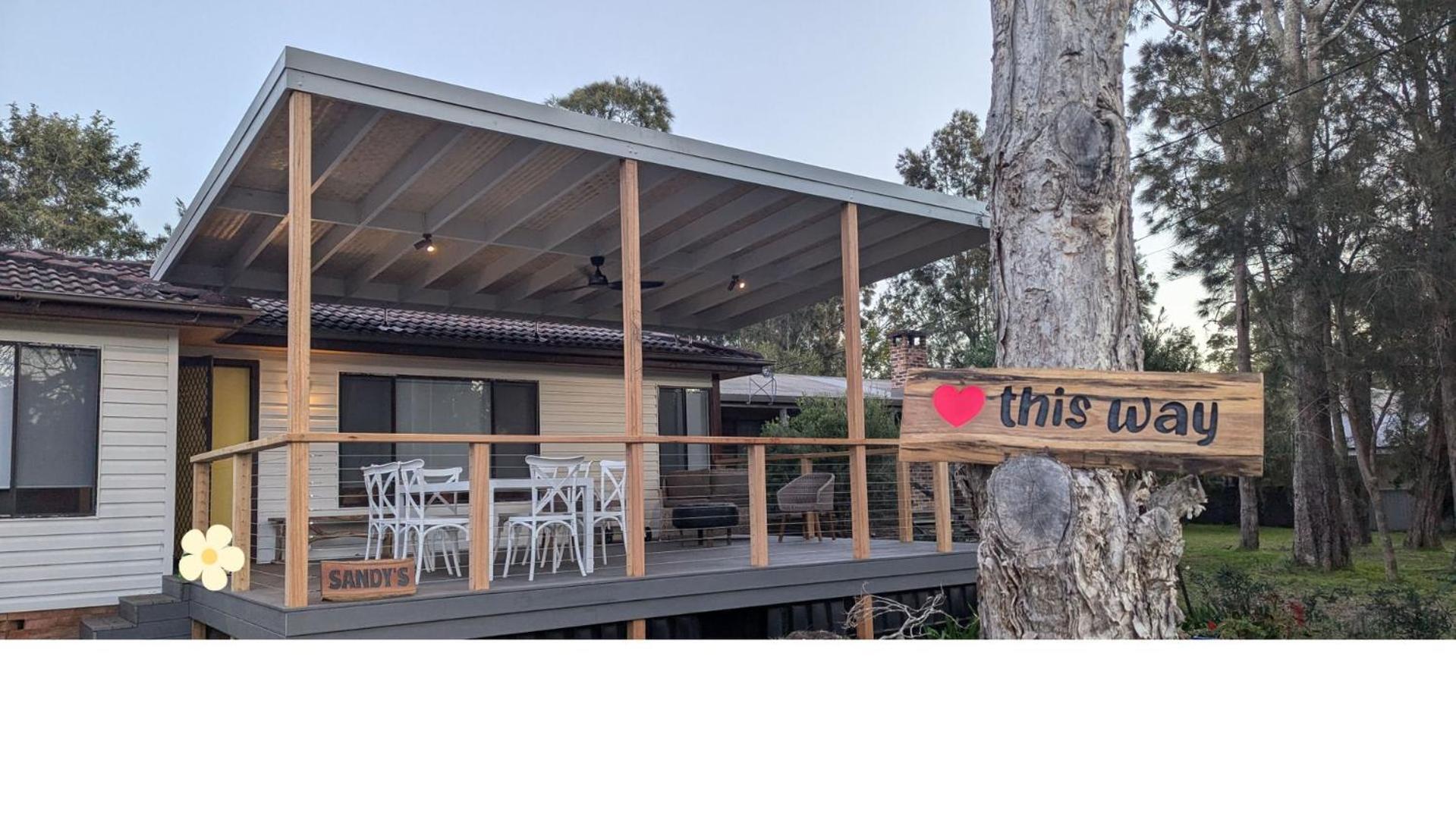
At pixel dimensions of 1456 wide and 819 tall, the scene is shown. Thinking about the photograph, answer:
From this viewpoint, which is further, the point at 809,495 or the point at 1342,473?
the point at 1342,473

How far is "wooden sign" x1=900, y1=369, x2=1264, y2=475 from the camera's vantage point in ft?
7.48

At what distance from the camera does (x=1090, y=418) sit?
237cm

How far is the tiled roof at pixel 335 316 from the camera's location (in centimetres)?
724

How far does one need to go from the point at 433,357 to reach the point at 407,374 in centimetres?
31

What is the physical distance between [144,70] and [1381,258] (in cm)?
2430

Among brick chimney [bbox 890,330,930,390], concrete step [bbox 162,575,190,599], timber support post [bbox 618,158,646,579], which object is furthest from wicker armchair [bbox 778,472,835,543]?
brick chimney [bbox 890,330,930,390]

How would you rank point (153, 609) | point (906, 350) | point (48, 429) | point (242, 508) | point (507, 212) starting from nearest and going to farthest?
point (242, 508)
point (153, 609)
point (48, 429)
point (507, 212)
point (906, 350)

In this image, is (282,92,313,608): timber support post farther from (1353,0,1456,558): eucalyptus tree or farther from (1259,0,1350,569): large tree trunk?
(1259,0,1350,569): large tree trunk

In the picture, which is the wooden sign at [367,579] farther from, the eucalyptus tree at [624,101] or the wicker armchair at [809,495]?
the eucalyptus tree at [624,101]

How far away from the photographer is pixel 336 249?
27.3 feet

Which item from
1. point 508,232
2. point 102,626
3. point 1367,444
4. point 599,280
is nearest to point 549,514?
point 508,232

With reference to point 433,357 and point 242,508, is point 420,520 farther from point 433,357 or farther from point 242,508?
point 433,357
